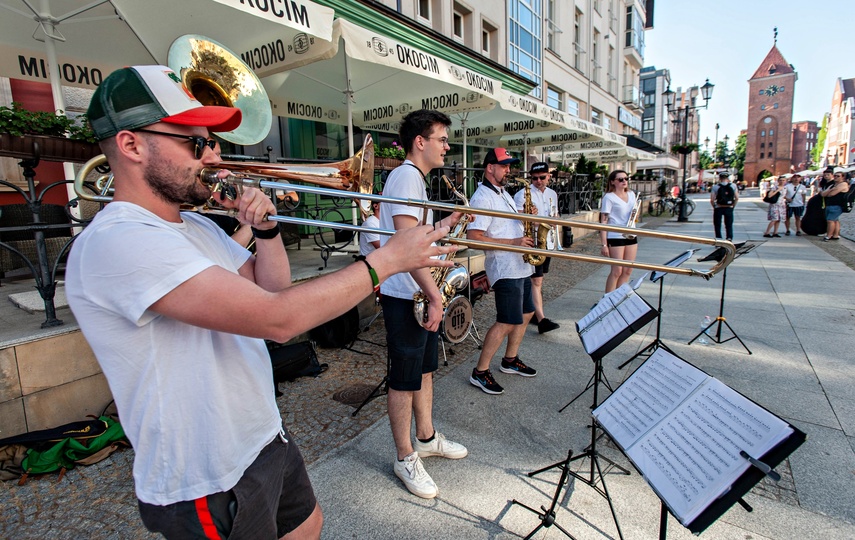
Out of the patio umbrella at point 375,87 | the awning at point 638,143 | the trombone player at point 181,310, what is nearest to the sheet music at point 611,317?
the trombone player at point 181,310

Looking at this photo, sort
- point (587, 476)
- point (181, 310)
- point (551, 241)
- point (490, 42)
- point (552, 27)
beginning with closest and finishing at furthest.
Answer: point (181, 310) → point (587, 476) → point (551, 241) → point (490, 42) → point (552, 27)

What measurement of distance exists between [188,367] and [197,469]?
0.28 metres

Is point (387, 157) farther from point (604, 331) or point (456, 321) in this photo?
point (604, 331)

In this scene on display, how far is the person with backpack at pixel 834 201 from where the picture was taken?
11.0 m

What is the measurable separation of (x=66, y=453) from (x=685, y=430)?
3442 millimetres

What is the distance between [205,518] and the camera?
1.20 metres

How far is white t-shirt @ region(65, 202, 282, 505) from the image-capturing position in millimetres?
1003

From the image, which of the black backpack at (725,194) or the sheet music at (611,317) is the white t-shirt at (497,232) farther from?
the black backpack at (725,194)

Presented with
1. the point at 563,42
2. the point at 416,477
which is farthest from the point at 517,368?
the point at 563,42

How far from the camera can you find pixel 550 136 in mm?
12992

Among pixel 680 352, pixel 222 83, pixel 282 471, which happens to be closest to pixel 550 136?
pixel 680 352

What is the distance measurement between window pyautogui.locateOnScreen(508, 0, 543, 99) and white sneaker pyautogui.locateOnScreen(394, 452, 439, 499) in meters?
15.1

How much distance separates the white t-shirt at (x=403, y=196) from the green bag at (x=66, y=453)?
7.11 feet

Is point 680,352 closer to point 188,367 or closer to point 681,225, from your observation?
point 188,367
